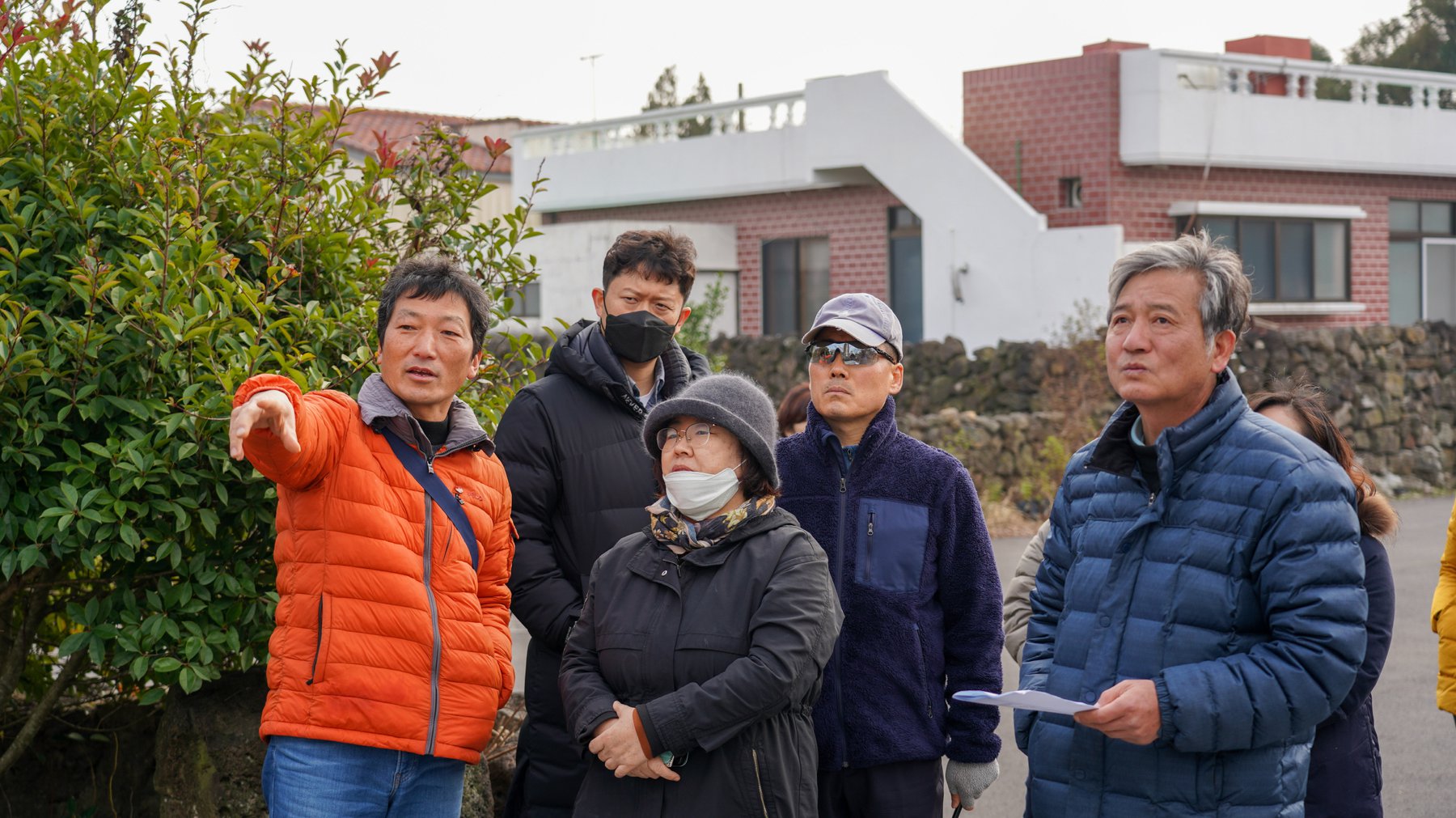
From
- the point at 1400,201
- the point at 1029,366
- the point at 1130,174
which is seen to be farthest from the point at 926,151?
the point at 1400,201

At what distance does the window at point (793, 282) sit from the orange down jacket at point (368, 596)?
1911 centimetres

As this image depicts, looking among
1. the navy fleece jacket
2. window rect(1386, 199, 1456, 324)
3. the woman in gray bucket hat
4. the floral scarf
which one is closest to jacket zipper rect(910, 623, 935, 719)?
the navy fleece jacket

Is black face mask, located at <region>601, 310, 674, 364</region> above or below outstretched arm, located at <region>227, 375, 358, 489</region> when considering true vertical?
above

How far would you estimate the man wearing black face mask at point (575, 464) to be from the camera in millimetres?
4176

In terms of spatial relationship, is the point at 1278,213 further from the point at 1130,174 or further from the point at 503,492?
the point at 503,492

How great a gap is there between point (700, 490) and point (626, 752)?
0.67 metres

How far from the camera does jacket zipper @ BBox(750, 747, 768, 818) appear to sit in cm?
344

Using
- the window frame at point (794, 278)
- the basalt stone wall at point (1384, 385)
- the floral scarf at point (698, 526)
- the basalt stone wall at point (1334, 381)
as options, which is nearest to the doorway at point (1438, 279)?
the basalt stone wall at point (1334, 381)

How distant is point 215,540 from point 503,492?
1.09 m

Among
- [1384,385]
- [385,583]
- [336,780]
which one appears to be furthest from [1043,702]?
[1384,385]

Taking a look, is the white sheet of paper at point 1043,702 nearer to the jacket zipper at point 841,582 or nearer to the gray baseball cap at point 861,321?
the jacket zipper at point 841,582

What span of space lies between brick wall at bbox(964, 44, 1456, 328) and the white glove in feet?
54.8

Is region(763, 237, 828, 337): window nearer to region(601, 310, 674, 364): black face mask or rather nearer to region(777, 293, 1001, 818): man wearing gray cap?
region(601, 310, 674, 364): black face mask

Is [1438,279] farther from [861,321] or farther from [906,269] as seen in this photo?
[861,321]
